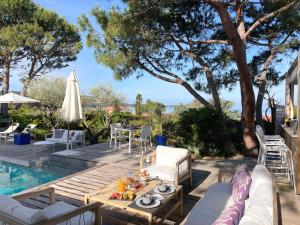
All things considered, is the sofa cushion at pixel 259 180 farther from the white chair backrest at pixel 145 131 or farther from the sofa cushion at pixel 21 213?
the white chair backrest at pixel 145 131

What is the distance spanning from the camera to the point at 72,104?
26.1 feet

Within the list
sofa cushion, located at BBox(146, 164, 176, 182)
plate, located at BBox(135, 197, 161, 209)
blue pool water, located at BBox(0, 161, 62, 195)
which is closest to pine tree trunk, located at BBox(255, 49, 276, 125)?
sofa cushion, located at BBox(146, 164, 176, 182)

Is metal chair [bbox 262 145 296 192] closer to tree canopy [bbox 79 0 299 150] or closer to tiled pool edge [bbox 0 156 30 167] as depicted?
tree canopy [bbox 79 0 299 150]

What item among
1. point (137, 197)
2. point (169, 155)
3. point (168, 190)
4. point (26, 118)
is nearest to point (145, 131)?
point (169, 155)

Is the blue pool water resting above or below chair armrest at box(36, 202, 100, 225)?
below

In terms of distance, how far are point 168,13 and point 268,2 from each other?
2775 millimetres

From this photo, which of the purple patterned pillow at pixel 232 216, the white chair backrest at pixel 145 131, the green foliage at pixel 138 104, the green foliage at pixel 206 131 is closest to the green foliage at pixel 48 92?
the green foliage at pixel 138 104

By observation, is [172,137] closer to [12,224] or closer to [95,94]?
[12,224]

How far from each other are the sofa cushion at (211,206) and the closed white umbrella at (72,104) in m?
5.01

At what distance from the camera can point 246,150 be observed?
830 cm

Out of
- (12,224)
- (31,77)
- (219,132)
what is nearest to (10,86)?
(31,77)

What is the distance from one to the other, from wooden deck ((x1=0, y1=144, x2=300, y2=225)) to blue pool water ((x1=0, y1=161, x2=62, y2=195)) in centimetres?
40

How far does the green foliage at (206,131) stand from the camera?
8148 millimetres

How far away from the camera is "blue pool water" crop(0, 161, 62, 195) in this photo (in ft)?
19.7
